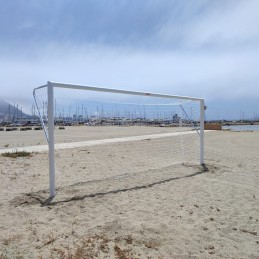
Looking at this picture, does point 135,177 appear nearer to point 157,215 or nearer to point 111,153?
point 157,215

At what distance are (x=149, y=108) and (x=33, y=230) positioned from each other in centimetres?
826

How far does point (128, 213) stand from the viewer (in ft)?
17.8

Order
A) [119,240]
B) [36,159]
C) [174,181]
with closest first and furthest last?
[119,240], [174,181], [36,159]

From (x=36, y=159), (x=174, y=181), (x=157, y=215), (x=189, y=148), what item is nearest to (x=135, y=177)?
(x=174, y=181)

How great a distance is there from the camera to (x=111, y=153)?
12914mm

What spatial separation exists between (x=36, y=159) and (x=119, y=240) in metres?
7.03

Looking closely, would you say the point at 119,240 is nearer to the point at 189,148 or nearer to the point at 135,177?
the point at 135,177

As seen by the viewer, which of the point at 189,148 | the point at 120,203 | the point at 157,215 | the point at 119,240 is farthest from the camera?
the point at 189,148

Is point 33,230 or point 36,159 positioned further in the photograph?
point 36,159

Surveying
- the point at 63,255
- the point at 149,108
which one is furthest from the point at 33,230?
the point at 149,108

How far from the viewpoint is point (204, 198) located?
6.53 meters

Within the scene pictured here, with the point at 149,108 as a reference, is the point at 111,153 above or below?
below

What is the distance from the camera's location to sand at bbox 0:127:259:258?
13.4ft

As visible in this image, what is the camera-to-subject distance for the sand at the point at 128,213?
4078 mm
